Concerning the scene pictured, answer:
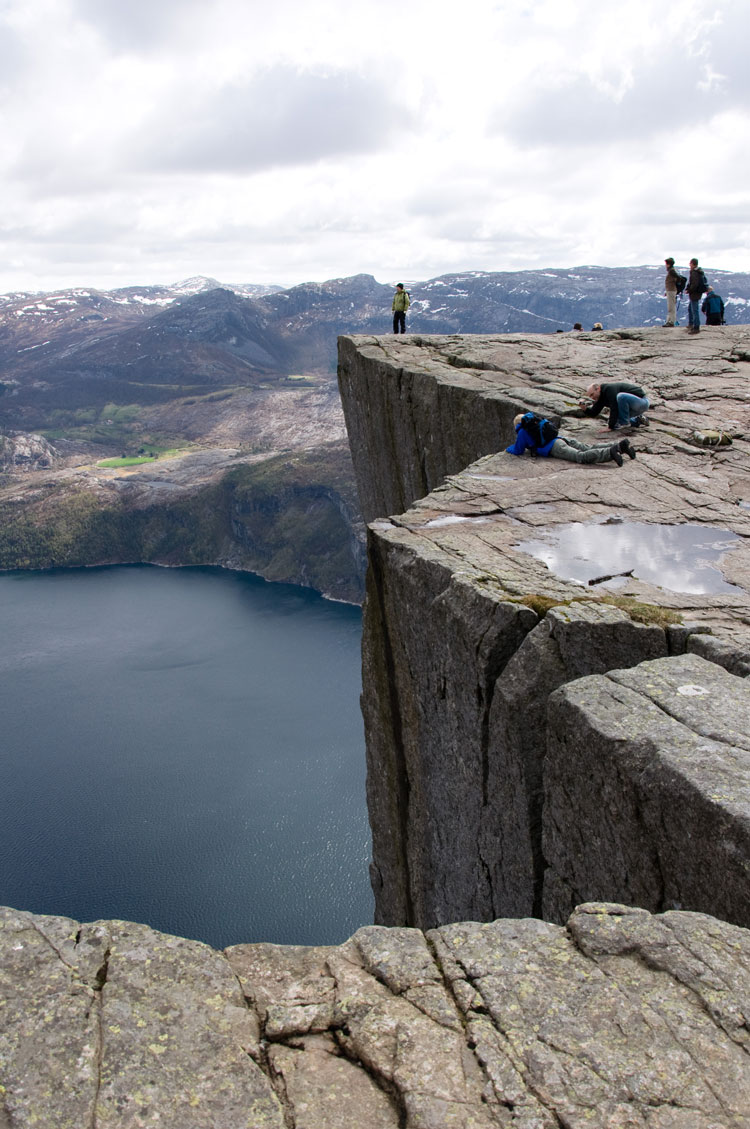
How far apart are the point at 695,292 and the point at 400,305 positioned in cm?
953

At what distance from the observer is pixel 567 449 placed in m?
13.6

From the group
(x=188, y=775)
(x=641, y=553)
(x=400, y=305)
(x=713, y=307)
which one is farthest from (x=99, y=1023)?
(x=188, y=775)

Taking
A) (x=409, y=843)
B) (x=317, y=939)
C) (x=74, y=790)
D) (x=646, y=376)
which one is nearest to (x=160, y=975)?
(x=409, y=843)

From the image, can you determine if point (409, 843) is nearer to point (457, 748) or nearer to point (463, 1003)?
point (457, 748)

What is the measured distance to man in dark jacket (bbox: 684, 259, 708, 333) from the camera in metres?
23.8

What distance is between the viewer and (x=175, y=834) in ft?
184

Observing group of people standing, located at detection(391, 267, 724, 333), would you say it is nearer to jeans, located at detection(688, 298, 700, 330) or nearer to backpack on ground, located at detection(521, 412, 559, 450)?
jeans, located at detection(688, 298, 700, 330)

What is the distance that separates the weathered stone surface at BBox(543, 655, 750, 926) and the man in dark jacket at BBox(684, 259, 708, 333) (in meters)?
20.5

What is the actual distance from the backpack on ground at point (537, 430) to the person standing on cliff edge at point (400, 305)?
12888 mm

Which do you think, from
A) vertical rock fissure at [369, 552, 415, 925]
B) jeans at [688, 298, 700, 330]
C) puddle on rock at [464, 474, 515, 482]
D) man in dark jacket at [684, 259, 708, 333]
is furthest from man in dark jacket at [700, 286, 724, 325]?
vertical rock fissure at [369, 552, 415, 925]

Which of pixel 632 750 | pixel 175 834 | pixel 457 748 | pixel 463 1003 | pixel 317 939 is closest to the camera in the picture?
pixel 463 1003

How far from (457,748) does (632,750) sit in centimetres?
374

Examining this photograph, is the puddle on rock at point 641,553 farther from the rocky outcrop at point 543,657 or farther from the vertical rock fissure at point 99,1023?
the vertical rock fissure at point 99,1023

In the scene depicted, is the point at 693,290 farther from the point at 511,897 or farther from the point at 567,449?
the point at 511,897
